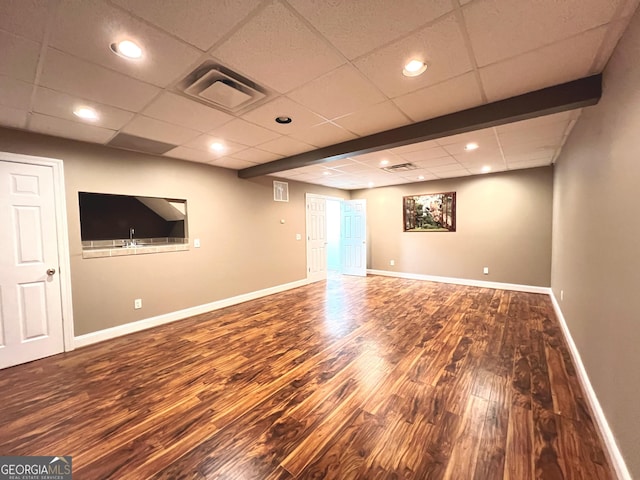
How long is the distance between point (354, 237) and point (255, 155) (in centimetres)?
418

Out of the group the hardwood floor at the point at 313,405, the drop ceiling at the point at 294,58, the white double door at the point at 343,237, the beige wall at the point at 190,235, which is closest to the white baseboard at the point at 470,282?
the white double door at the point at 343,237

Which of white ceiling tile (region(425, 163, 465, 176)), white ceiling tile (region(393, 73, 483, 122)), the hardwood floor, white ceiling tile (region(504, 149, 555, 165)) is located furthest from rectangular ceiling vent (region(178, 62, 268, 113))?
white ceiling tile (region(504, 149, 555, 165))

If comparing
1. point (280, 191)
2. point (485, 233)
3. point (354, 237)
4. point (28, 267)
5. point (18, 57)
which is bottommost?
point (28, 267)

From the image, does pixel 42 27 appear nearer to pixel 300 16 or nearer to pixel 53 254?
pixel 300 16

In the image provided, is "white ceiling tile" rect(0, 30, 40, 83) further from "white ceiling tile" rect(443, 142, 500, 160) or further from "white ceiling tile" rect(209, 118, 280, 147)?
"white ceiling tile" rect(443, 142, 500, 160)

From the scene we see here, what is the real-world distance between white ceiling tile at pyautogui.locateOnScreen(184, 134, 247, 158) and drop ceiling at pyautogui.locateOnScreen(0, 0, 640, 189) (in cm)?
22

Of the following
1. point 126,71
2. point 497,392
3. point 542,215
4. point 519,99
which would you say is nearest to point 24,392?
point 126,71

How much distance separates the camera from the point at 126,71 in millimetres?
1766

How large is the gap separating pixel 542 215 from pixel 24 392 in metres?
7.62

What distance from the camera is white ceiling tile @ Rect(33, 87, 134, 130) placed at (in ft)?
6.78

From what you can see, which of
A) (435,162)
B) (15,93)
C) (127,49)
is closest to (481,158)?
(435,162)

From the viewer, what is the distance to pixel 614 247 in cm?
164

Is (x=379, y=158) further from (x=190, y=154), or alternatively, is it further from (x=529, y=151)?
(x=190, y=154)

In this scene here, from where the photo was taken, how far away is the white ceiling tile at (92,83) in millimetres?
1673
